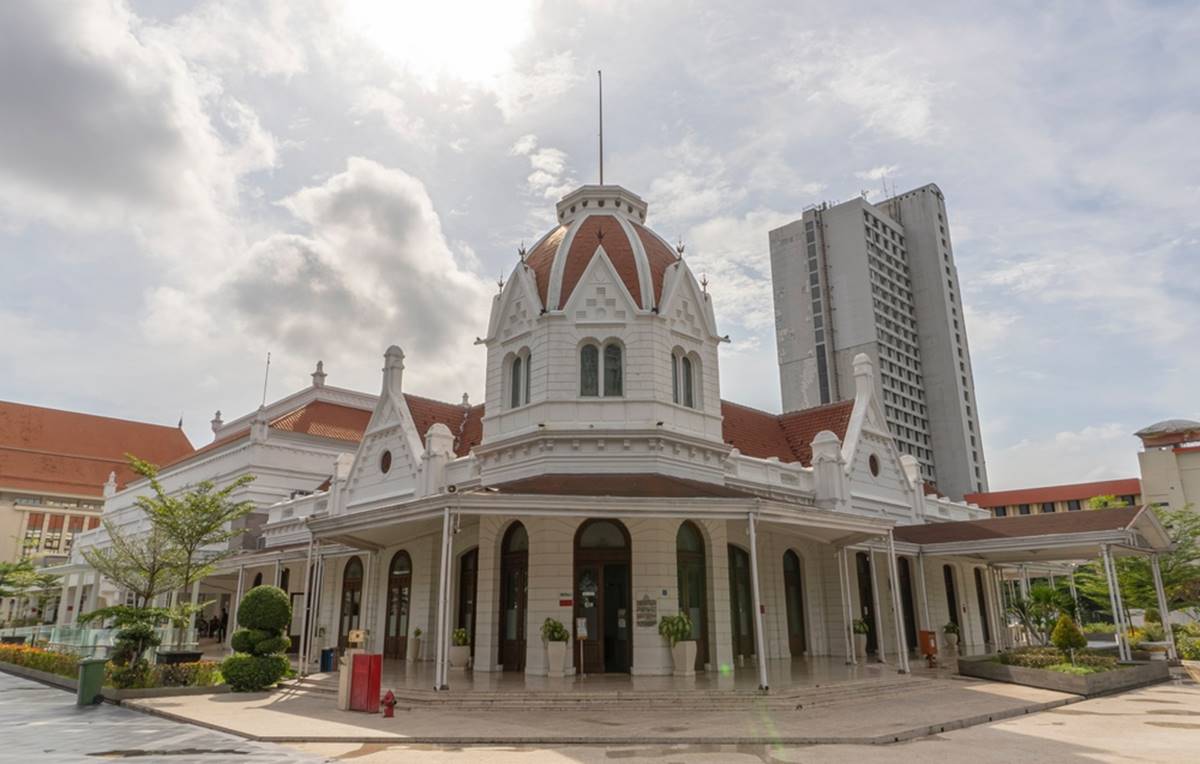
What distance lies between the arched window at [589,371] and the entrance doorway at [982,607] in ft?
63.3

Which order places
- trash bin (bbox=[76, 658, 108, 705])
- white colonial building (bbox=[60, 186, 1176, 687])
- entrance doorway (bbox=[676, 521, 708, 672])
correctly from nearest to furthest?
trash bin (bbox=[76, 658, 108, 705]), white colonial building (bbox=[60, 186, 1176, 687]), entrance doorway (bbox=[676, 521, 708, 672])

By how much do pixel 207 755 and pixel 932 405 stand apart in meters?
88.0

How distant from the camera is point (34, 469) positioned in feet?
212

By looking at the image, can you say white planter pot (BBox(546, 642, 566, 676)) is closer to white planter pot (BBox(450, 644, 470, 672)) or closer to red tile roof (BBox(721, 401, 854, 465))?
white planter pot (BBox(450, 644, 470, 672))

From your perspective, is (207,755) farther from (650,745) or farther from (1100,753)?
(1100,753)

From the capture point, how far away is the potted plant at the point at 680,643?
57.6 feet

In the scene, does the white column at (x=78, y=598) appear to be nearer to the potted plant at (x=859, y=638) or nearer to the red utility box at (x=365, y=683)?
the red utility box at (x=365, y=683)

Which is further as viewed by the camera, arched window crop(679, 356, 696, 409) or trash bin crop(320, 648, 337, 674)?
arched window crop(679, 356, 696, 409)

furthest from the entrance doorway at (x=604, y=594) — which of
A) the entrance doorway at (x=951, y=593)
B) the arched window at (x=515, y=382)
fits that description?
the entrance doorway at (x=951, y=593)

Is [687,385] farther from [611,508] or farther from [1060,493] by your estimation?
[1060,493]

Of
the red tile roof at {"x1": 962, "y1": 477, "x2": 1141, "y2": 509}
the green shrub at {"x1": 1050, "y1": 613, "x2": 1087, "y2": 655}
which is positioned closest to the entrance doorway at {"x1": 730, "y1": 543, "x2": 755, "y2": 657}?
the green shrub at {"x1": 1050, "y1": 613, "x2": 1087, "y2": 655}

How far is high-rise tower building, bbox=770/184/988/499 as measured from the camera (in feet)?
273

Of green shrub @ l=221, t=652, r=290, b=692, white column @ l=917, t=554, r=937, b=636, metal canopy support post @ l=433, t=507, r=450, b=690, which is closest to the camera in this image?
metal canopy support post @ l=433, t=507, r=450, b=690

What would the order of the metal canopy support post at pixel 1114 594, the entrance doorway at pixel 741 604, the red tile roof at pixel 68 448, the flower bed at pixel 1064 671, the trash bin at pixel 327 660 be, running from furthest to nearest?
the red tile roof at pixel 68 448 → the entrance doorway at pixel 741 604 → the trash bin at pixel 327 660 → the metal canopy support post at pixel 1114 594 → the flower bed at pixel 1064 671
